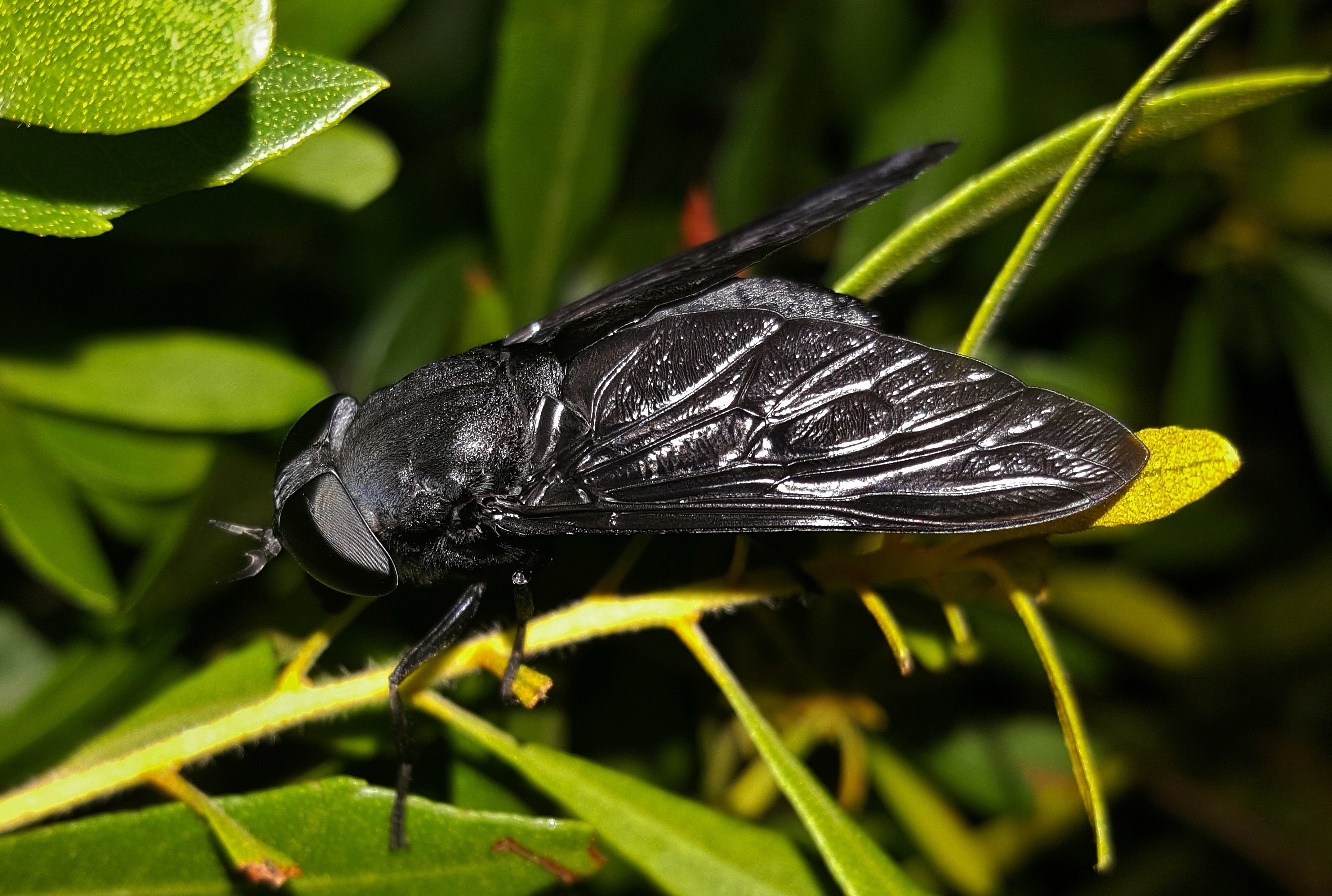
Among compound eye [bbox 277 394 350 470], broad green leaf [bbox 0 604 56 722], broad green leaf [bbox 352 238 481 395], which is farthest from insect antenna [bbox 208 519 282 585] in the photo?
broad green leaf [bbox 0 604 56 722]

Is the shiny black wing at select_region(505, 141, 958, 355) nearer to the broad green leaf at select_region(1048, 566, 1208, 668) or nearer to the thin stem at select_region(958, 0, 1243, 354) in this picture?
the thin stem at select_region(958, 0, 1243, 354)

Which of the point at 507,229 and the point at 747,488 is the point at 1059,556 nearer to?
the point at 747,488

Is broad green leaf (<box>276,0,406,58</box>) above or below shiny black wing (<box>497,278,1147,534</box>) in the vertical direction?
above

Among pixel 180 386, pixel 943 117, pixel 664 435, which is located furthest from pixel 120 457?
pixel 943 117

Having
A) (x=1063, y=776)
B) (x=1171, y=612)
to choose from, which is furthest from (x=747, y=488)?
(x=1171, y=612)

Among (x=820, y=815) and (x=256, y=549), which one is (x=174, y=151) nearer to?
(x=256, y=549)

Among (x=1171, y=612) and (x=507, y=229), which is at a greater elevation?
(x=507, y=229)
